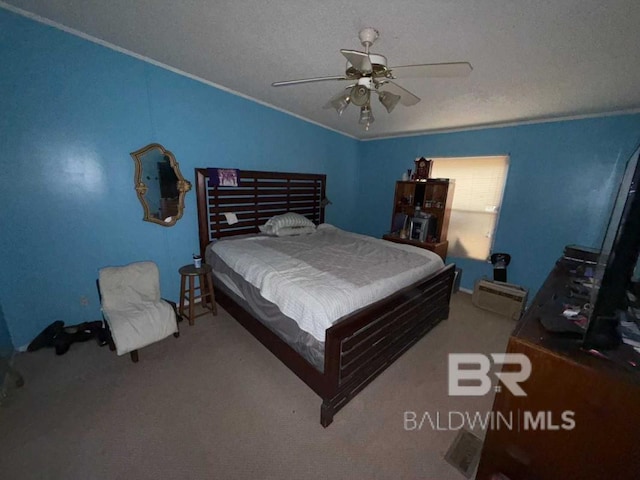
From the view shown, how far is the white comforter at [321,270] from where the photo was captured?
171 cm

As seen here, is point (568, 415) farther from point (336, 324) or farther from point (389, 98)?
point (389, 98)

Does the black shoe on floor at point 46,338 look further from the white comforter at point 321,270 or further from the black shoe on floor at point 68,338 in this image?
the white comforter at point 321,270

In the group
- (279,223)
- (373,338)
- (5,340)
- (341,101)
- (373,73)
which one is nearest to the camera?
(373,73)

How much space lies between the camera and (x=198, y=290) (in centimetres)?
318

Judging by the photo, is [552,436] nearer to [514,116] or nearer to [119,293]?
[119,293]

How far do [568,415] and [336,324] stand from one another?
3.62 feet

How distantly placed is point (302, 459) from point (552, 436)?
1.32 metres

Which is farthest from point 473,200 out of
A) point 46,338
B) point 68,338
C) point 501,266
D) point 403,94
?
point 46,338

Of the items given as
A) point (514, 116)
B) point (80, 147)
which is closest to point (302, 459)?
point (80, 147)

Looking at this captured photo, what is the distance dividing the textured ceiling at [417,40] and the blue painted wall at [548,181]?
1.03 ft

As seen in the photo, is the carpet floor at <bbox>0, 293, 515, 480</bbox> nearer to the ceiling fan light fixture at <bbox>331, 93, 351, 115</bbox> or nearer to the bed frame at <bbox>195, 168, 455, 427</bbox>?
the bed frame at <bbox>195, 168, 455, 427</bbox>

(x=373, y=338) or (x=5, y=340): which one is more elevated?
(x=373, y=338)

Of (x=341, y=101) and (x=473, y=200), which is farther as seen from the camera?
(x=473, y=200)

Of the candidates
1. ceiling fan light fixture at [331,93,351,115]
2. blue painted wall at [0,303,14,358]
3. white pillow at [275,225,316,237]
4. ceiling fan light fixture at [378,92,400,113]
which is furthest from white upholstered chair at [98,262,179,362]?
ceiling fan light fixture at [378,92,400,113]
